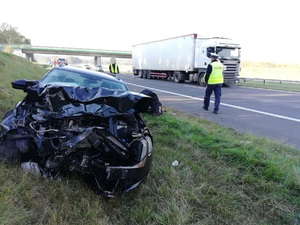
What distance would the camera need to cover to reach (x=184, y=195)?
2.96 meters

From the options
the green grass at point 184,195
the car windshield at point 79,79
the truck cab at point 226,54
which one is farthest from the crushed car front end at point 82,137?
the truck cab at point 226,54

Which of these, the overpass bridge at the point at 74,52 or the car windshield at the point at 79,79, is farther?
the overpass bridge at the point at 74,52

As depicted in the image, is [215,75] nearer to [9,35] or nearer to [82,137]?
[82,137]

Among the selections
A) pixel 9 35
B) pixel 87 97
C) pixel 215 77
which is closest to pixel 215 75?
pixel 215 77

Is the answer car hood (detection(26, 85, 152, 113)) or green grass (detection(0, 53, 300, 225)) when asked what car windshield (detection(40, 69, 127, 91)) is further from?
Answer: green grass (detection(0, 53, 300, 225))

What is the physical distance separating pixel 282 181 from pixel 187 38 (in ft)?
63.2

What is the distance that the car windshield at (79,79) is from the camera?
14.8ft

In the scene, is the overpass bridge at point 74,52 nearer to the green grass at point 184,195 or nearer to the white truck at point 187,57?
the white truck at point 187,57

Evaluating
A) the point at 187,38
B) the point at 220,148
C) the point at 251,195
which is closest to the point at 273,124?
the point at 220,148

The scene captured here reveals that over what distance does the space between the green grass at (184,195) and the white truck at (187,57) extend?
15357mm

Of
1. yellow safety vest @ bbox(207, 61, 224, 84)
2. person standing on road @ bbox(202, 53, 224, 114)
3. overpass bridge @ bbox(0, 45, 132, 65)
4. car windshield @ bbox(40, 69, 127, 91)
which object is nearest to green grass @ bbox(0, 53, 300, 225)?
Answer: car windshield @ bbox(40, 69, 127, 91)

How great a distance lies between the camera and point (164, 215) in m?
2.63

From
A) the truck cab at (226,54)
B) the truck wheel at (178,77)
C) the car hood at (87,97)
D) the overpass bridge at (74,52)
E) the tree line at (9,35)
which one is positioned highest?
the tree line at (9,35)

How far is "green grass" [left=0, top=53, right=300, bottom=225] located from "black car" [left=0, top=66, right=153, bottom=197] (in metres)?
0.21
